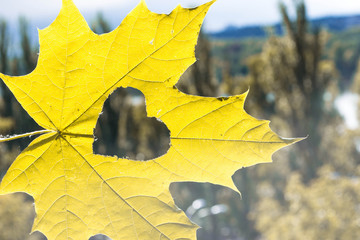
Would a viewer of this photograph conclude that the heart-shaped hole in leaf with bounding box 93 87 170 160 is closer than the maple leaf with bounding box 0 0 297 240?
No

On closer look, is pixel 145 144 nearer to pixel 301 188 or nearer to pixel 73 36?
pixel 301 188

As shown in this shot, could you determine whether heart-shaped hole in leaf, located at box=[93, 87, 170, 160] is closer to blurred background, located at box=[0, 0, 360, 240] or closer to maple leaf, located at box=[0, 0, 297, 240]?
blurred background, located at box=[0, 0, 360, 240]

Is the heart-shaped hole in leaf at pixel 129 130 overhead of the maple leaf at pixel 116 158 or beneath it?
beneath

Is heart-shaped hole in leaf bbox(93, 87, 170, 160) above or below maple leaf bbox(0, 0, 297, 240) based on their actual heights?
below

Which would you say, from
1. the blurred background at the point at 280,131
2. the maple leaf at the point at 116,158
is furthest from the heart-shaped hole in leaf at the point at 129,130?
the maple leaf at the point at 116,158

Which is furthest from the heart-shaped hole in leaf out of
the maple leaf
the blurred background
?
the maple leaf

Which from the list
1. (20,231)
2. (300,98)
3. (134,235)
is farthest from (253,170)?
(134,235)

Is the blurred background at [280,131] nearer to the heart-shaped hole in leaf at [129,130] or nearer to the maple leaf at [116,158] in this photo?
the heart-shaped hole in leaf at [129,130]
